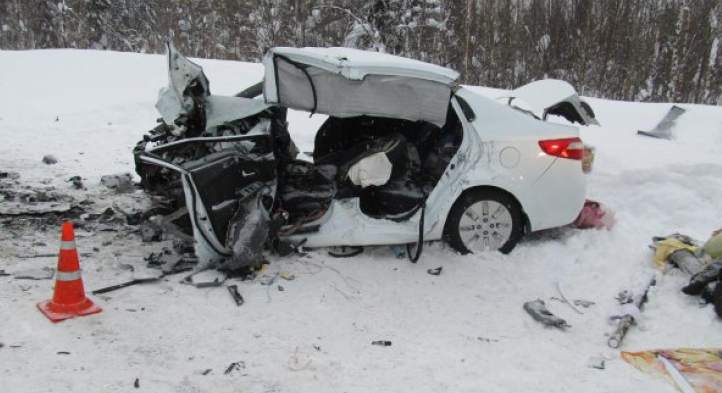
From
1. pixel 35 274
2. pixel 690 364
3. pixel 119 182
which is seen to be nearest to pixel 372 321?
pixel 690 364

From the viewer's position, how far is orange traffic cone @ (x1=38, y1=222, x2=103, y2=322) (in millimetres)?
3920

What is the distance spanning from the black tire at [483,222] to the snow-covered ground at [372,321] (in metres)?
0.13

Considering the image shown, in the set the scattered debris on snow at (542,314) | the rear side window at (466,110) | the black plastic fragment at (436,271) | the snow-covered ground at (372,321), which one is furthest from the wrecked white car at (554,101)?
the scattered debris on snow at (542,314)

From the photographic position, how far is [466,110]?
5.25 m

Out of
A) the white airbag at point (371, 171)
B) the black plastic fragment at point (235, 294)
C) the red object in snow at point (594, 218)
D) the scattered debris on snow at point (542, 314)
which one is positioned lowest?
the scattered debris on snow at point (542, 314)

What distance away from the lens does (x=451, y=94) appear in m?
5.16

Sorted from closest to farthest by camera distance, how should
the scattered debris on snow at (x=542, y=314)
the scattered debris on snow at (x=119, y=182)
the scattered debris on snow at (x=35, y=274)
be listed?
1. the scattered debris on snow at (x=542, y=314)
2. the scattered debris on snow at (x=35, y=274)
3. the scattered debris on snow at (x=119, y=182)

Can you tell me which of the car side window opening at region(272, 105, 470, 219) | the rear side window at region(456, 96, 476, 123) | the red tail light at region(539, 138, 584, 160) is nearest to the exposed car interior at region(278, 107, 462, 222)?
the car side window opening at region(272, 105, 470, 219)

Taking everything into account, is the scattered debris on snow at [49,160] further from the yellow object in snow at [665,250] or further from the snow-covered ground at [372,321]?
A: the yellow object in snow at [665,250]

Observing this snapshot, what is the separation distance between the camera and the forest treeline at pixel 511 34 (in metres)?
26.7

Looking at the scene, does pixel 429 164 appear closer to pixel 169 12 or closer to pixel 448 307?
pixel 448 307

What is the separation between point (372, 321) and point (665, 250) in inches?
115

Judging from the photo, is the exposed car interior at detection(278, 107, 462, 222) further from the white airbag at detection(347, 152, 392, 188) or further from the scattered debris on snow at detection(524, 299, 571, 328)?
the scattered debris on snow at detection(524, 299, 571, 328)

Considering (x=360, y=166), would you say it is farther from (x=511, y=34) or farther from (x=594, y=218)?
(x=511, y=34)
